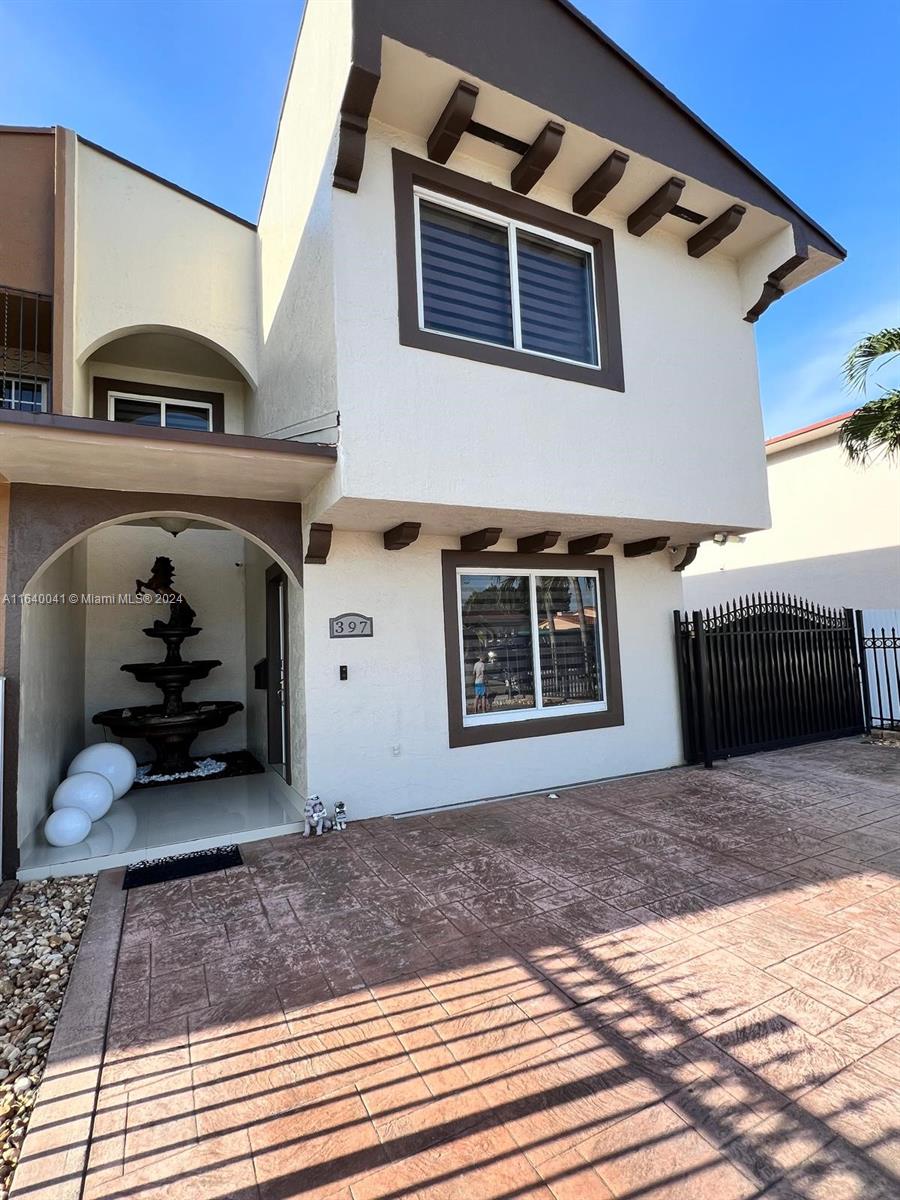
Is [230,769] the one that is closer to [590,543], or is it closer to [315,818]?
[315,818]

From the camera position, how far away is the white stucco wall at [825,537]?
11641 millimetres

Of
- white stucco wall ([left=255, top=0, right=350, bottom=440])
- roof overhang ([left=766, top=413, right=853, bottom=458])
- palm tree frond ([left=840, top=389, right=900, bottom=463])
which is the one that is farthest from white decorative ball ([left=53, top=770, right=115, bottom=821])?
roof overhang ([left=766, top=413, right=853, bottom=458])

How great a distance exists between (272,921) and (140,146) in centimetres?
988

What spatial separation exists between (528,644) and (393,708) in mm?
1905

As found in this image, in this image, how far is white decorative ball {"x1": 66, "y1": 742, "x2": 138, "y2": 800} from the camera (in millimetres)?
6422

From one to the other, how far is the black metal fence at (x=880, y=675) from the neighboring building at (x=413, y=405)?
161 inches

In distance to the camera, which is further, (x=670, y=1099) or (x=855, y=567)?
(x=855, y=567)

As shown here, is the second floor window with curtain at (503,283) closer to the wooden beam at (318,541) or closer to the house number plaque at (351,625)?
the wooden beam at (318,541)

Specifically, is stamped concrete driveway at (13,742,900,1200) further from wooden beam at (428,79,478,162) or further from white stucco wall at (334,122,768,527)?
wooden beam at (428,79,478,162)

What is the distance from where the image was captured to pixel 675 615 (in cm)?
823

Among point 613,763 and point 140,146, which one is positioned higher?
point 140,146

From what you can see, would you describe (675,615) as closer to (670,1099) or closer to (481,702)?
(481,702)

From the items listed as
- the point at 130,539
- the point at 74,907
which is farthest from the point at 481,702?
the point at 130,539

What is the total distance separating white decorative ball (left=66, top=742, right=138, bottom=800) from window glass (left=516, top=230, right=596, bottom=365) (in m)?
6.25
